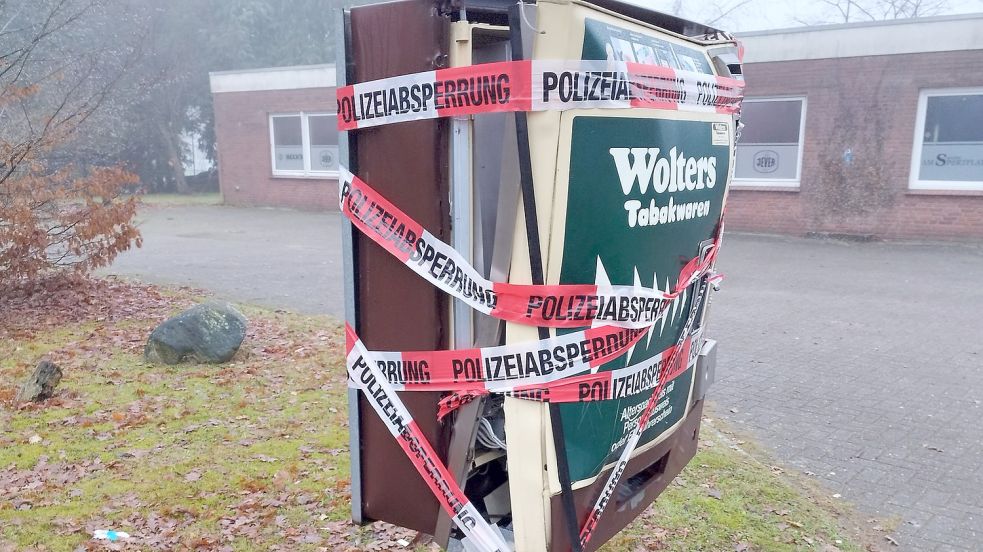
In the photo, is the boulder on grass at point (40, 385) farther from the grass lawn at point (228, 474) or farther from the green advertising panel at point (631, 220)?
the green advertising panel at point (631, 220)

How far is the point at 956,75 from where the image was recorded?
1443cm

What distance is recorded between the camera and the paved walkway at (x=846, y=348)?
188 inches

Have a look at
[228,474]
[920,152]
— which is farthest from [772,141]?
[228,474]

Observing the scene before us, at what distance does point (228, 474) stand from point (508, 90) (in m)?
3.55

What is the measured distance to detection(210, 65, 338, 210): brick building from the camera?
22703 millimetres

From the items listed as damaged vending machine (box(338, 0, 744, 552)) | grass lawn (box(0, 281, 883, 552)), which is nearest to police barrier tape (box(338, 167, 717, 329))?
damaged vending machine (box(338, 0, 744, 552))

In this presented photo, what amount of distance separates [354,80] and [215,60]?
37.2m

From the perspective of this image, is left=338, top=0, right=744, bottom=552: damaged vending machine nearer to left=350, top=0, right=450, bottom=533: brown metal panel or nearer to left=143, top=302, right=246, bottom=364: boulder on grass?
left=350, top=0, right=450, bottom=533: brown metal panel

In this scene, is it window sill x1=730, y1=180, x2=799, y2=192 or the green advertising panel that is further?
window sill x1=730, y1=180, x2=799, y2=192

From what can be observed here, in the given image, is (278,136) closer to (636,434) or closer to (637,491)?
(637,491)

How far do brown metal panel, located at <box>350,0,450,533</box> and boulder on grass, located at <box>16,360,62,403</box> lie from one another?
177 inches

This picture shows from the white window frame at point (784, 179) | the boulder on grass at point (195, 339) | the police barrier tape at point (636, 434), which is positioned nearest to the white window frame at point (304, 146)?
the white window frame at point (784, 179)

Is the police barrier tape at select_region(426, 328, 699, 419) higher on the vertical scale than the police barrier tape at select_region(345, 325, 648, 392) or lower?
lower

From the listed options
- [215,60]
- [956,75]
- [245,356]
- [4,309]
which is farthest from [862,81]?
[215,60]
